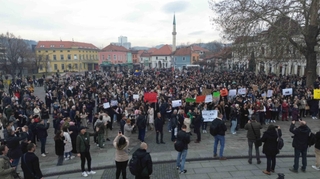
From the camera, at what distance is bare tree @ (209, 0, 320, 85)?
19.8 meters

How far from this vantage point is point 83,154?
290 inches

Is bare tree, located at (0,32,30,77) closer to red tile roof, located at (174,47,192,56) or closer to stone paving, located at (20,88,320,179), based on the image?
stone paving, located at (20,88,320,179)

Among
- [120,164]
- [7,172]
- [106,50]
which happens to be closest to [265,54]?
[120,164]

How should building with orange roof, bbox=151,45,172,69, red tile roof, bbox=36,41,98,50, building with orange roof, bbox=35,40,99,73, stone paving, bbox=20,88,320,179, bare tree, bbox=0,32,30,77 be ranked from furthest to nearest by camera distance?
building with orange roof, bbox=151,45,172,69
red tile roof, bbox=36,41,98,50
building with orange roof, bbox=35,40,99,73
bare tree, bbox=0,32,30,77
stone paving, bbox=20,88,320,179

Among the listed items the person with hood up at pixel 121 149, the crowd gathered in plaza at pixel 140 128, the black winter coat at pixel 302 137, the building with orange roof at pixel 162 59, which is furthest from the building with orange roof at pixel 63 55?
the black winter coat at pixel 302 137

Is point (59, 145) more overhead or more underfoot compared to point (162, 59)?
more underfoot

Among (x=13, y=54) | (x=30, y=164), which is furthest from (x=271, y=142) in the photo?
(x=13, y=54)

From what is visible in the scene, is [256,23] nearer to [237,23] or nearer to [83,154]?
[237,23]

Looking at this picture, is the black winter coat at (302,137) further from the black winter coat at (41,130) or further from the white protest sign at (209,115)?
the black winter coat at (41,130)

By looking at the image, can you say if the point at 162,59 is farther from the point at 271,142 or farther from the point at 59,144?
the point at 271,142

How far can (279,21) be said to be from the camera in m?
20.8

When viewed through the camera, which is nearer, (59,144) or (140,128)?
(59,144)

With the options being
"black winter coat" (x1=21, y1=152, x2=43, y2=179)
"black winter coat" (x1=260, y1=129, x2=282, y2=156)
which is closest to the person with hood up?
"black winter coat" (x1=21, y1=152, x2=43, y2=179)

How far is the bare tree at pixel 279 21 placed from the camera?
19750 mm
